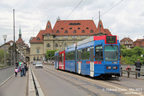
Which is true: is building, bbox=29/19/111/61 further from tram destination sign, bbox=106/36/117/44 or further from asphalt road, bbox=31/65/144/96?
asphalt road, bbox=31/65/144/96

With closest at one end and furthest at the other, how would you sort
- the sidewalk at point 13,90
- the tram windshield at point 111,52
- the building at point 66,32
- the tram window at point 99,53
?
1. the sidewalk at point 13,90
2. the tram windshield at point 111,52
3. the tram window at point 99,53
4. the building at point 66,32

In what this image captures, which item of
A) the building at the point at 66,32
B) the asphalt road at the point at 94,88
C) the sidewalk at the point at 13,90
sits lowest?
the sidewalk at the point at 13,90

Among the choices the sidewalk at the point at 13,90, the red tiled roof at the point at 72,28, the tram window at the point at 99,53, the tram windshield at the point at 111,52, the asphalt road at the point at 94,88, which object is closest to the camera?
the asphalt road at the point at 94,88

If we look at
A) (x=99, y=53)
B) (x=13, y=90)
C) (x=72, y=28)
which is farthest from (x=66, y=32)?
(x=13, y=90)

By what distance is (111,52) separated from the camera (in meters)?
18.0

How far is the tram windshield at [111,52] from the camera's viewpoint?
1794cm

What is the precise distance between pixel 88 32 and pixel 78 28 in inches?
252

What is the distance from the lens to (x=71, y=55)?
2770 cm

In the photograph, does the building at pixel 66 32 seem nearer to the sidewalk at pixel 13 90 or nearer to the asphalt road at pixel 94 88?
the sidewalk at pixel 13 90

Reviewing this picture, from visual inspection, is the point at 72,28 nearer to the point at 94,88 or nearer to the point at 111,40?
the point at 111,40

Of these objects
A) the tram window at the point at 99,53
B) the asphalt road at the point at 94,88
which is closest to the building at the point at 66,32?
the tram window at the point at 99,53

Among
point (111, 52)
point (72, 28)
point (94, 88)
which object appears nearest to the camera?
point (94, 88)

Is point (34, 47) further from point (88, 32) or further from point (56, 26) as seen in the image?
point (88, 32)

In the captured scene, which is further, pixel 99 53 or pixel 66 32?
pixel 66 32
